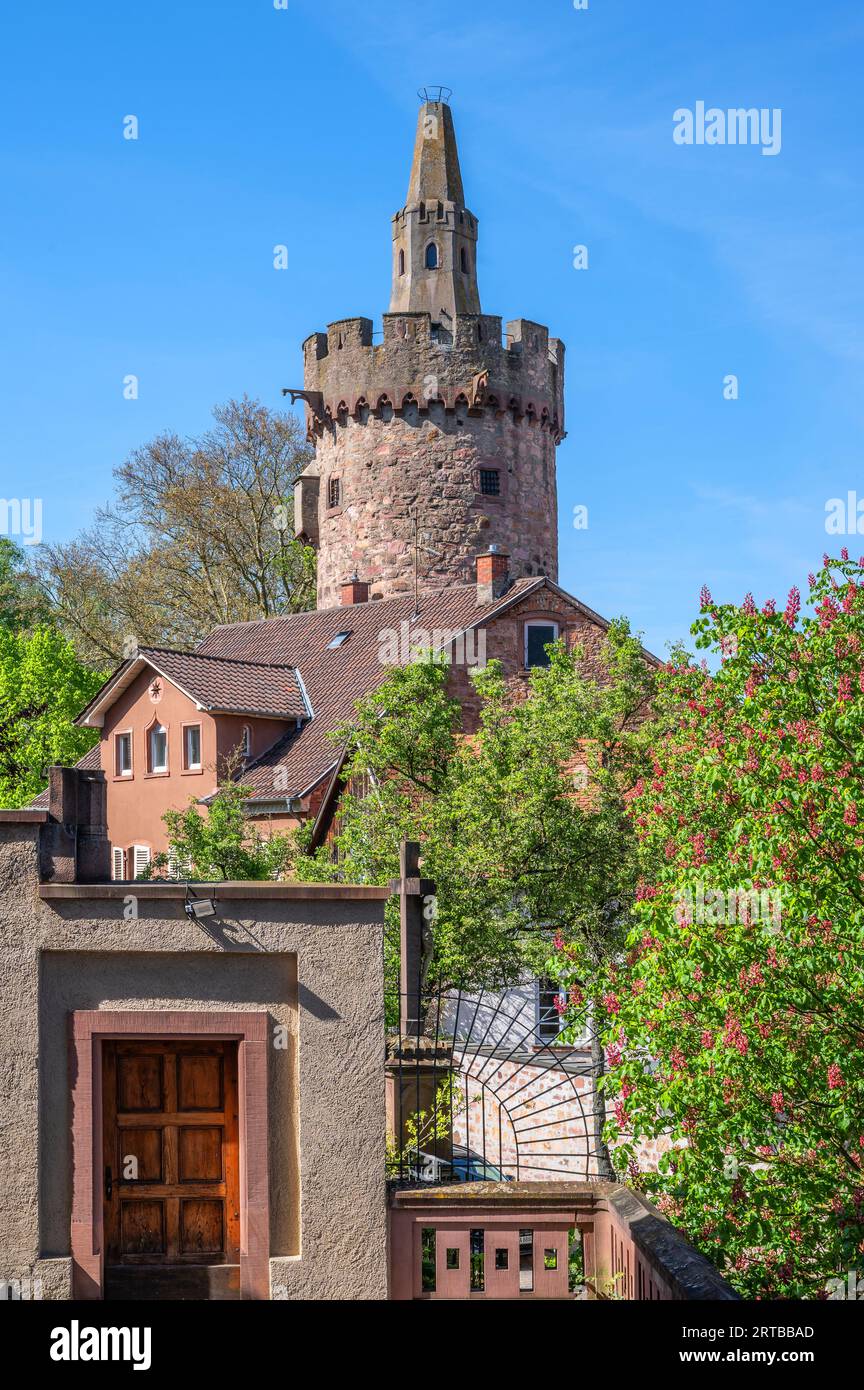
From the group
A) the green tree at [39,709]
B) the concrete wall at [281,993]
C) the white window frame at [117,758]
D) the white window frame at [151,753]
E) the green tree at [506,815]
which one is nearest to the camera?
the concrete wall at [281,993]

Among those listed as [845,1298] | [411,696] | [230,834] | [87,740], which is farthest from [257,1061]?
[87,740]

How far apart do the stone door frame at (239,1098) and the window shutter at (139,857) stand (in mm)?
29023

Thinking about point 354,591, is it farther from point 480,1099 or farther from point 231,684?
point 480,1099

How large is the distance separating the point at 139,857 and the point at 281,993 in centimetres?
2958

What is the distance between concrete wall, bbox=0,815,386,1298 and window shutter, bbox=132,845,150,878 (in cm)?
2901

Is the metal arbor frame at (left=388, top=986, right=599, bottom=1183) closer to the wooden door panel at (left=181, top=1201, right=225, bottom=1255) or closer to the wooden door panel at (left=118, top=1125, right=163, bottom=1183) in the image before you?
the wooden door panel at (left=181, top=1201, right=225, bottom=1255)

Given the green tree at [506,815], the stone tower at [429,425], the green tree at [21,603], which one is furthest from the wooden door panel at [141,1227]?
the green tree at [21,603]

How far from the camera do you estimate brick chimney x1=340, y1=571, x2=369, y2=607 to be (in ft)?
154

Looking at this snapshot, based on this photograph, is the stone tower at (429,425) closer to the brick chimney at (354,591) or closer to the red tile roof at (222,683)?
the brick chimney at (354,591)

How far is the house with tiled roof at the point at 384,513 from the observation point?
40.1 metres

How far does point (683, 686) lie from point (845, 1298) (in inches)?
360

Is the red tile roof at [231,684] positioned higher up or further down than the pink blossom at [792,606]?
higher up

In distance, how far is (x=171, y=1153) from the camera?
507 inches
